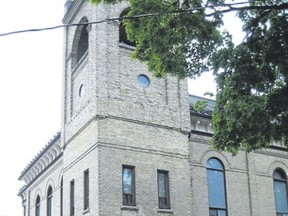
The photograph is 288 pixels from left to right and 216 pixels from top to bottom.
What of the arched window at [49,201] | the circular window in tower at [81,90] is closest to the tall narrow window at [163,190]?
the circular window in tower at [81,90]

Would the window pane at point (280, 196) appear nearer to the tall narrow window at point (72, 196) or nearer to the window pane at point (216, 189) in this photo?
the window pane at point (216, 189)

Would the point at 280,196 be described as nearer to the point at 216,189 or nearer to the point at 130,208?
the point at 216,189

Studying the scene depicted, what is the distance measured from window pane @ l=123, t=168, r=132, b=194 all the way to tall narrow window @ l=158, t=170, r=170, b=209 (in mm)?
1339

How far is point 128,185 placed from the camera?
71.8 feet

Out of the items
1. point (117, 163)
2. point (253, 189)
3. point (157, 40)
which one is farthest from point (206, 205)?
point (157, 40)

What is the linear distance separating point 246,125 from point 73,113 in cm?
1132

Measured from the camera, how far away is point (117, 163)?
21.7 m

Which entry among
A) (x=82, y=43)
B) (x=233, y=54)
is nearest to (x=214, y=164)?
(x=82, y=43)

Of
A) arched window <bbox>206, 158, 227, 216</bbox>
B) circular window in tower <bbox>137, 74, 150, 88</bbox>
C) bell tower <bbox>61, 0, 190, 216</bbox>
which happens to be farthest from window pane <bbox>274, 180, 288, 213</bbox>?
circular window in tower <bbox>137, 74, 150, 88</bbox>

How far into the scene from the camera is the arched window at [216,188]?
2448cm

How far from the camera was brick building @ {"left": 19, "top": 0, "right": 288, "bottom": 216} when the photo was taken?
21.8m

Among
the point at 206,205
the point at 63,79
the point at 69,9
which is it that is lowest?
the point at 206,205

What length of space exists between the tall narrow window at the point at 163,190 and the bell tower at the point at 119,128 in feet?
0.20

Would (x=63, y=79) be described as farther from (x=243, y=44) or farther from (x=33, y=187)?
(x=243, y=44)
